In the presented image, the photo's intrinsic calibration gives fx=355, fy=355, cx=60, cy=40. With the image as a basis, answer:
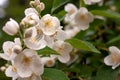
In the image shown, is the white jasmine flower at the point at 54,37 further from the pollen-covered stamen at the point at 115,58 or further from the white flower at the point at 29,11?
the pollen-covered stamen at the point at 115,58

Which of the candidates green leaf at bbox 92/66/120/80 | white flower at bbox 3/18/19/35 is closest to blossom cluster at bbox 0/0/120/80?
white flower at bbox 3/18/19/35

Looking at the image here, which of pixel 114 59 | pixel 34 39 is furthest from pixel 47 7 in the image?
pixel 114 59

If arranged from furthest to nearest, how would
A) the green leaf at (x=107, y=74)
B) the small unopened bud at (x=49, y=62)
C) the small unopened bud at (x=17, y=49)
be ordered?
the small unopened bud at (x=49, y=62)
the green leaf at (x=107, y=74)
the small unopened bud at (x=17, y=49)

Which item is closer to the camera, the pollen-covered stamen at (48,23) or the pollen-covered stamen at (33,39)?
the pollen-covered stamen at (33,39)

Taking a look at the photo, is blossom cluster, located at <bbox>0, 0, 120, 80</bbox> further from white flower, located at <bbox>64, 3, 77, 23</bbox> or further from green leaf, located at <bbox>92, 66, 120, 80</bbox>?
white flower, located at <bbox>64, 3, 77, 23</bbox>

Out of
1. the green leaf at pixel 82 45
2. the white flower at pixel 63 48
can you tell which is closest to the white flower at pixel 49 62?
the white flower at pixel 63 48

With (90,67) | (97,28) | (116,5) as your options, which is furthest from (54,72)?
(116,5)

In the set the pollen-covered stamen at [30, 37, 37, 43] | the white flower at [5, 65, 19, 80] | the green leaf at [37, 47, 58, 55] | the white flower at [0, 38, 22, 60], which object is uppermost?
the pollen-covered stamen at [30, 37, 37, 43]
